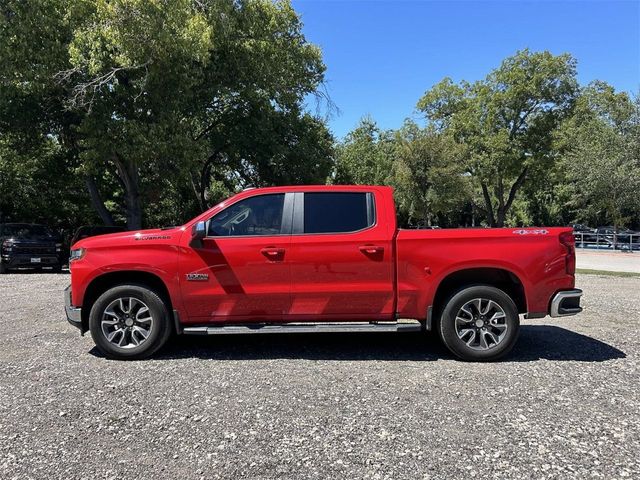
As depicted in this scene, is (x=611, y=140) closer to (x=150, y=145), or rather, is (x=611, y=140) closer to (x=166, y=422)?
(x=150, y=145)

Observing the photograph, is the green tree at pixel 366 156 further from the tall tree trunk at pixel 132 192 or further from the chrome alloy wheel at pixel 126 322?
the chrome alloy wheel at pixel 126 322

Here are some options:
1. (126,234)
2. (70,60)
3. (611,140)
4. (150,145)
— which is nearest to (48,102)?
(70,60)

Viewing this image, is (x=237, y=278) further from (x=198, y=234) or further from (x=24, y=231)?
(x=24, y=231)

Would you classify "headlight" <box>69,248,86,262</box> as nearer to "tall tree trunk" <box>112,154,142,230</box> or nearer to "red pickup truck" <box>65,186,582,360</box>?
"red pickup truck" <box>65,186,582,360</box>

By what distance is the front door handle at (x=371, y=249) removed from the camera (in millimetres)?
5414

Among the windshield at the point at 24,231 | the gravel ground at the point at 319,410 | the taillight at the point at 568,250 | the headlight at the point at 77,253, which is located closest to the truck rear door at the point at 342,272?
the gravel ground at the point at 319,410

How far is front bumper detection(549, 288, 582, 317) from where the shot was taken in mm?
5398

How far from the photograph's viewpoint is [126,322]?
5551 millimetres

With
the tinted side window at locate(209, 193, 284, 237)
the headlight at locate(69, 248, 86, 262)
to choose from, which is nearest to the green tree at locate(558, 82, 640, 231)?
the tinted side window at locate(209, 193, 284, 237)

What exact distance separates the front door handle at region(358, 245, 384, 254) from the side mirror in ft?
5.60

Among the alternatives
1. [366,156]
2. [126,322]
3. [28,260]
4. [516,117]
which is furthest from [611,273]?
[366,156]

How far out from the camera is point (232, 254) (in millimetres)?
5449

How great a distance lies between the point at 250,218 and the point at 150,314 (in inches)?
60.1

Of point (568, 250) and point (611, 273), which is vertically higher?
point (568, 250)
